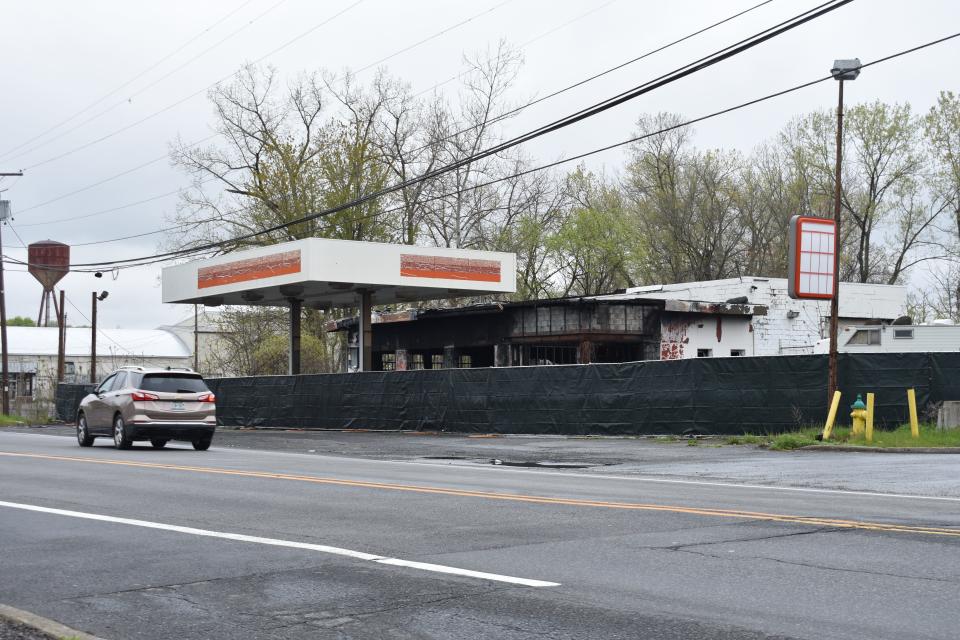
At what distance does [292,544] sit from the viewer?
9266 mm

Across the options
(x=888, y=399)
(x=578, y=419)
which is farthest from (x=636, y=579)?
(x=578, y=419)

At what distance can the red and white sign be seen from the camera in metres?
26.8

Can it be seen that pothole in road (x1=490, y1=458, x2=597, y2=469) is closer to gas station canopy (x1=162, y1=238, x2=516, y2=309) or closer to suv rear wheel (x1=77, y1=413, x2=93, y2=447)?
suv rear wheel (x1=77, y1=413, x2=93, y2=447)

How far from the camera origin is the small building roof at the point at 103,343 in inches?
3428

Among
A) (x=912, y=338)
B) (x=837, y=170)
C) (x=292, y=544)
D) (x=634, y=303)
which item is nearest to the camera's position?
(x=292, y=544)

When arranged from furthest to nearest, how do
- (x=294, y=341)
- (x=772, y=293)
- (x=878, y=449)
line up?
(x=294, y=341)
(x=772, y=293)
(x=878, y=449)

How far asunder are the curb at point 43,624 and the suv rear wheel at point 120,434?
18.0 metres

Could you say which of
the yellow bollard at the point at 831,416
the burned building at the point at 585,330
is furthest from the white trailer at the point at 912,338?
the yellow bollard at the point at 831,416

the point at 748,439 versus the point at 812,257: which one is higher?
the point at 812,257

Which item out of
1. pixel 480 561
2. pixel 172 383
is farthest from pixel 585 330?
pixel 480 561

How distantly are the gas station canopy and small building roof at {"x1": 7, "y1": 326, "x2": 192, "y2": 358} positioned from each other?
47316mm

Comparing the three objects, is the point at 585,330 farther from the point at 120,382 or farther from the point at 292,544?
the point at 292,544

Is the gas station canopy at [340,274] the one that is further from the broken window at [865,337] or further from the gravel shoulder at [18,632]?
the gravel shoulder at [18,632]

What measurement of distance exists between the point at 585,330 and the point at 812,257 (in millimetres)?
11758
